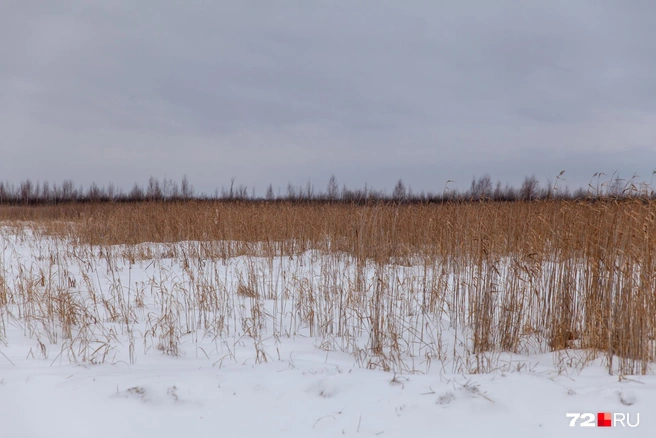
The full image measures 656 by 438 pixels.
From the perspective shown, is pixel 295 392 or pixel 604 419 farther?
pixel 295 392

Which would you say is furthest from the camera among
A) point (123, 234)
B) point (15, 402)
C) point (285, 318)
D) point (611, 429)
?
point (123, 234)

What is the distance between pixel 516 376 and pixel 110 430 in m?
2.74

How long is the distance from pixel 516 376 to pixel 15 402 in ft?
11.4

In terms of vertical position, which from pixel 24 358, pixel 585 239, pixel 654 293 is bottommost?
pixel 24 358

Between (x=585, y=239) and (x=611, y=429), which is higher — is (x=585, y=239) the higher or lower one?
the higher one

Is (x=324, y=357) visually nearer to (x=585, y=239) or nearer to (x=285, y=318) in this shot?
(x=285, y=318)

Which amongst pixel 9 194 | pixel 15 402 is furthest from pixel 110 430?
pixel 9 194

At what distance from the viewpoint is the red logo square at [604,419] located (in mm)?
2488

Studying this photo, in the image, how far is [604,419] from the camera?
2.51 meters

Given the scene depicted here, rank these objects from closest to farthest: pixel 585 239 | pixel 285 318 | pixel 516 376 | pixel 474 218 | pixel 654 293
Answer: pixel 516 376
pixel 654 293
pixel 585 239
pixel 285 318
pixel 474 218

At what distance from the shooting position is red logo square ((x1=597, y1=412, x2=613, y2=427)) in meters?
2.49

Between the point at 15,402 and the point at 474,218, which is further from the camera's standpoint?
the point at 474,218

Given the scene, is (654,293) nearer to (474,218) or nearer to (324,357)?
(474,218)

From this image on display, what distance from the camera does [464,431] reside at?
2.46 metres
